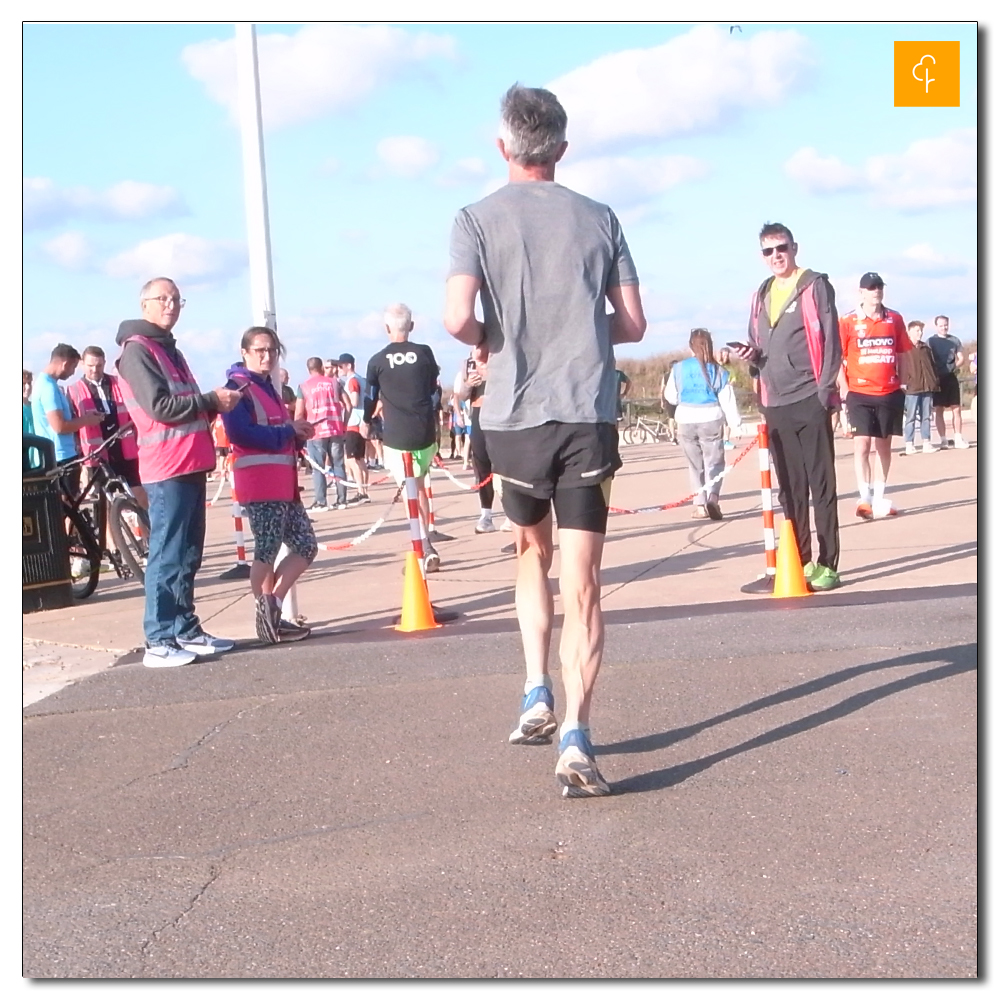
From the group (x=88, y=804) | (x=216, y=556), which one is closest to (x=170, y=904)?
(x=88, y=804)

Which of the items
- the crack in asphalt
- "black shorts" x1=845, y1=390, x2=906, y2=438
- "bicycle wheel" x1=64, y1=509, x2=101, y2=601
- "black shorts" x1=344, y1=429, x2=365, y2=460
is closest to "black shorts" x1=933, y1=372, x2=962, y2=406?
"black shorts" x1=344, y1=429, x2=365, y2=460

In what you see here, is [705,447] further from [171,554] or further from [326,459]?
[171,554]

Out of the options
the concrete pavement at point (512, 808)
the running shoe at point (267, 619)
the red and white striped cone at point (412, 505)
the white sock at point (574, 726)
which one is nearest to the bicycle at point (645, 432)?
the red and white striped cone at point (412, 505)

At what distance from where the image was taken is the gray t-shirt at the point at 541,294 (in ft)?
15.8

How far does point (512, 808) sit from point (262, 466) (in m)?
3.88

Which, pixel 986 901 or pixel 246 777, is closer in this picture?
pixel 986 901

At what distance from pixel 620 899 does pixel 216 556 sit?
35.7 ft

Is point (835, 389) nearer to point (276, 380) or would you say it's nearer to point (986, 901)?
point (276, 380)

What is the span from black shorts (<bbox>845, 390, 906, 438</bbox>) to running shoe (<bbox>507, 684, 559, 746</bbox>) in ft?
28.3

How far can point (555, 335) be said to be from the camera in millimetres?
4848

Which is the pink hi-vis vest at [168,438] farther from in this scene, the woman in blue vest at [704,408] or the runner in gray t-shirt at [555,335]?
the woman in blue vest at [704,408]

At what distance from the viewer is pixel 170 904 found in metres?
4.12

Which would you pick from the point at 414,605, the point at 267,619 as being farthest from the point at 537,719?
the point at 414,605

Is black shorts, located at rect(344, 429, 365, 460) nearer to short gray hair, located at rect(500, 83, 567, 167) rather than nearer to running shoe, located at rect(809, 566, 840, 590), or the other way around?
running shoe, located at rect(809, 566, 840, 590)
